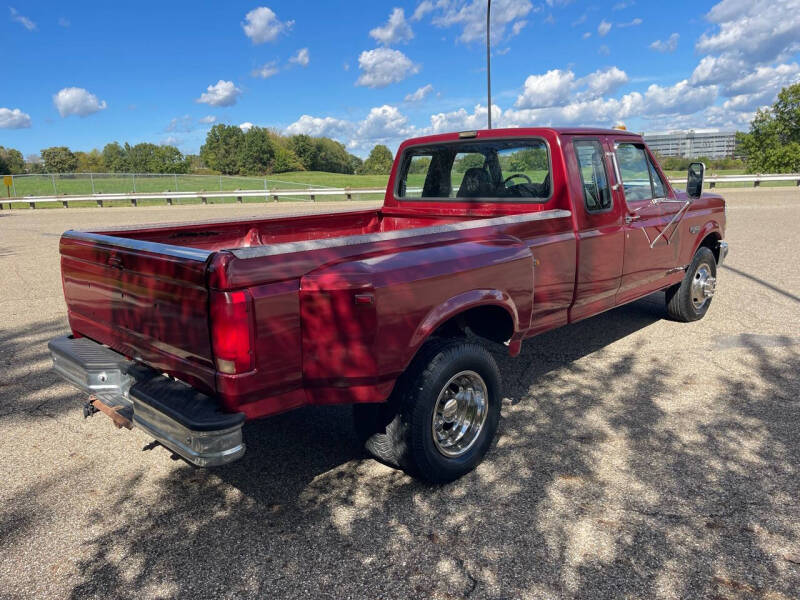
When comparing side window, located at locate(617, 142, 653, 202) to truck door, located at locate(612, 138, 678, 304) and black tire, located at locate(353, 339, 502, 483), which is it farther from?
black tire, located at locate(353, 339, 502, 483)

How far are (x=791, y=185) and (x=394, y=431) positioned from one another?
3747cm

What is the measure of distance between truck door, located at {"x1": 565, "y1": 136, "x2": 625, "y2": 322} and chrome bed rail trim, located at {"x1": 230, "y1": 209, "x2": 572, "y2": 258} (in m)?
0.24

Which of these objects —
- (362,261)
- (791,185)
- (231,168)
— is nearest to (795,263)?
(362,261)

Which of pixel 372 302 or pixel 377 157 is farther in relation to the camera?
pixel 377 157

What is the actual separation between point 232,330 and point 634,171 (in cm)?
391

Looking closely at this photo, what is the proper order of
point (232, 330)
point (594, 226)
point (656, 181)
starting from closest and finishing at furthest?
point (232, 330), point (594, 226), point (656, 181)

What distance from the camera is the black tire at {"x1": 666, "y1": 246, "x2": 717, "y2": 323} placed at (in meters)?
5.98

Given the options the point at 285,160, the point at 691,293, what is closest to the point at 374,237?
the point at 691,293

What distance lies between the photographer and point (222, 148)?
94.2 meters

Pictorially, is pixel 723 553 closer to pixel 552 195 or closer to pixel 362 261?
pixel 362 261

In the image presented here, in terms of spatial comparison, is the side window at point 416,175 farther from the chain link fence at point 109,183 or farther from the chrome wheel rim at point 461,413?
the chain link fence at point 109,183

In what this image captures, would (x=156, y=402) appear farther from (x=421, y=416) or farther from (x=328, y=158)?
(x=328, y=158)

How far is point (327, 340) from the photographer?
2.65 metres

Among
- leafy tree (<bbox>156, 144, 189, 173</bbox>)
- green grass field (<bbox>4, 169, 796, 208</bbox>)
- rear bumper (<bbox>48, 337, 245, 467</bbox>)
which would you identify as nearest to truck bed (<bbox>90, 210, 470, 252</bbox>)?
rear bumper (<bbox>48, 337, 245, 467</bbox>)
